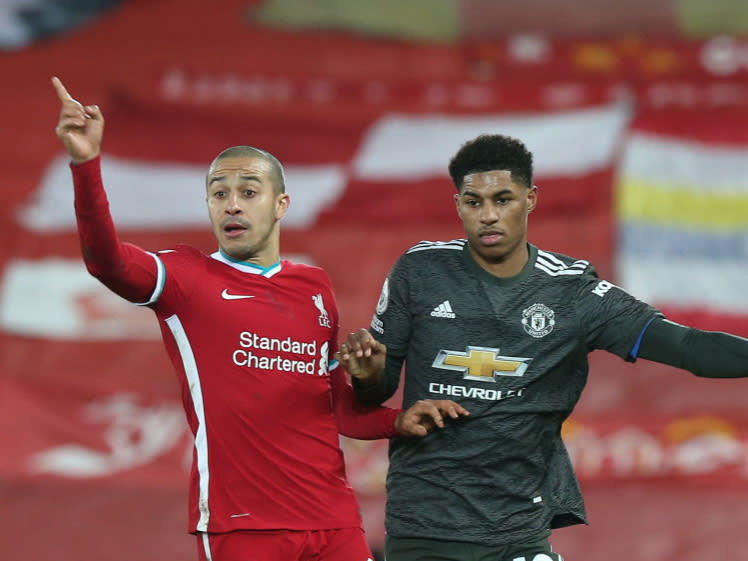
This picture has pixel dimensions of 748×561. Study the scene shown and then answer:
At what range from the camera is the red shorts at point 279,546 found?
281 cm

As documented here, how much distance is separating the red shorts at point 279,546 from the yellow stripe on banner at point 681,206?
492cm

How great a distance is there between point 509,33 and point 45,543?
5755mm

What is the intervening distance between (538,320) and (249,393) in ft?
2.48

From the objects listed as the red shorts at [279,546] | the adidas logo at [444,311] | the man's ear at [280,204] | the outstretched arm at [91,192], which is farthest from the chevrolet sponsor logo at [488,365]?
the outstretched arm at [91,192]

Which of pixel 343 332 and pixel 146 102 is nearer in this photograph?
pixel 343 332

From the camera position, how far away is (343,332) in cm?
659

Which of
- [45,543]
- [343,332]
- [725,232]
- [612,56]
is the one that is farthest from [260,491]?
[612,56]

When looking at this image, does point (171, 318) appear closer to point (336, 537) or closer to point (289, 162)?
point (336, 537)

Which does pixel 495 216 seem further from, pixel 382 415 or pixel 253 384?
pixel 253 384

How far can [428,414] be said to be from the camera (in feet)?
9.46

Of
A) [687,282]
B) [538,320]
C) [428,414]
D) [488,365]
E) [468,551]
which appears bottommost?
[468,551]

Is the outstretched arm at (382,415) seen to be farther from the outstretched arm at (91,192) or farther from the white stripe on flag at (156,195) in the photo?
the white stripe on flag at (156,195)

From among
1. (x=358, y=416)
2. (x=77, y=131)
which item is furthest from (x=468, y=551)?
(x=77, y=131)

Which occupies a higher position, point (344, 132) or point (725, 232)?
point (344, 132)
